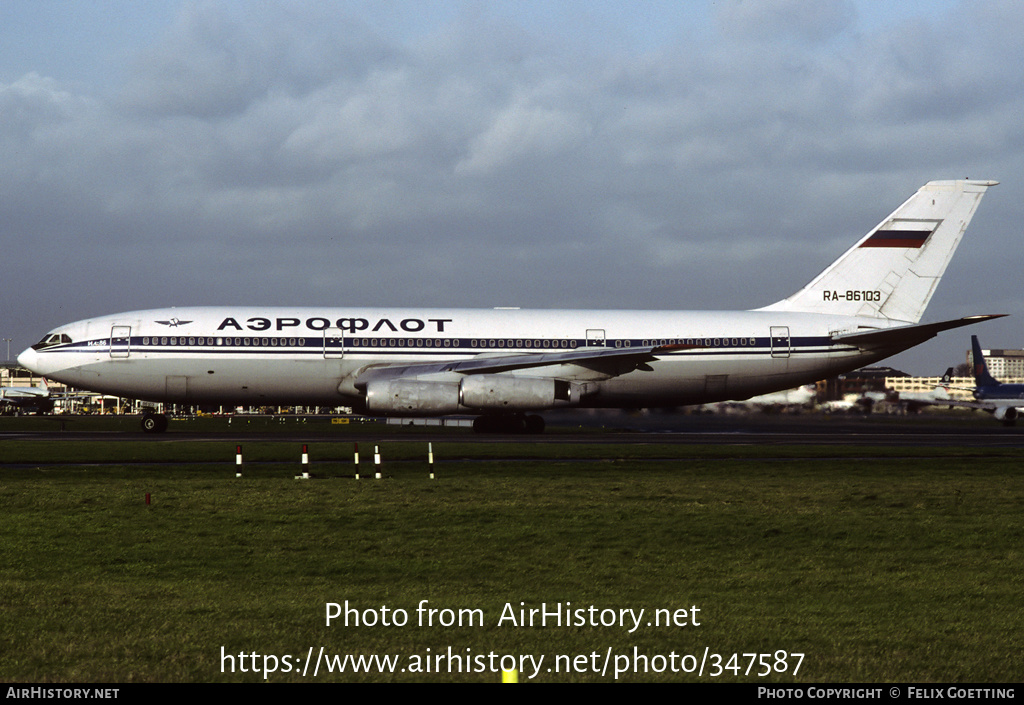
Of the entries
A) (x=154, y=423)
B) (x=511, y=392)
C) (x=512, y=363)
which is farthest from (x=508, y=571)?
(x=154, y=423)

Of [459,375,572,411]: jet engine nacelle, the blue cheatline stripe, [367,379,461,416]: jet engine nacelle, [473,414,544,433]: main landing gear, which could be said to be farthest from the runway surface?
the blue cheatline stripe

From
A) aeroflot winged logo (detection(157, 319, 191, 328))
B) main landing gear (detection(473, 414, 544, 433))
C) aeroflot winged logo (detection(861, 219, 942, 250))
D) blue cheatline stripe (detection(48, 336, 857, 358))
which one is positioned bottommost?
main landing gear (detection(473, 414, 544, 433))

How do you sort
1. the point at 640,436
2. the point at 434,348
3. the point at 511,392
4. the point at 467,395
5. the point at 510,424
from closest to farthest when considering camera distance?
1. the point at 467,395
2. the point at 511,392
3. the point at 640,436
4. the point at 434,348
5. the point at 510,424

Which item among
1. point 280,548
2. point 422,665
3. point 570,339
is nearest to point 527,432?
point 570,339

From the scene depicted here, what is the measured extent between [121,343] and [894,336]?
31482 millimetres

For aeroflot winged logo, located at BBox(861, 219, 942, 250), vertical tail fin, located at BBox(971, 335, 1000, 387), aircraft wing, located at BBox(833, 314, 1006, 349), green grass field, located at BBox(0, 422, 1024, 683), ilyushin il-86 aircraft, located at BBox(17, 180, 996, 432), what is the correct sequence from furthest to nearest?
vertical tail fin, located at BBox(971, 335, 1000, 387), aeroflot winged logo, located at BBox(861, 219, 942, 250), aircraft wing, located at BBox(833, 314, 1006, 349), ilyushin il-86 aircraft, located at BBox(17, 180, 996, 432), green grass field, located at BBox(0, 422, 1024, 683)

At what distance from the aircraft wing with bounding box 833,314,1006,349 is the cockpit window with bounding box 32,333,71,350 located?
105 feet

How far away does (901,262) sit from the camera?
46250 millimetres

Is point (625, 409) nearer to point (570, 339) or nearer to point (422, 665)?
point (570, 339)

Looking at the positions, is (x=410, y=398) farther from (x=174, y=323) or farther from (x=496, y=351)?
(x=174, y=323)

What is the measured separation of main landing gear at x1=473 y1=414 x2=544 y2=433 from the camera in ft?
141

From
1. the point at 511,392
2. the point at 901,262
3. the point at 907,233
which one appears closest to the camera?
the point at 511,392

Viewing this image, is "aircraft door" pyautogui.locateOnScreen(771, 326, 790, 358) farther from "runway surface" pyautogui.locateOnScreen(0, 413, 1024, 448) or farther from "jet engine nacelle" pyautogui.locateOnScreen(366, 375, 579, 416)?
"jet engine nacelle" pyautogui.locateOnScreen(366, 375, 579, 416)
